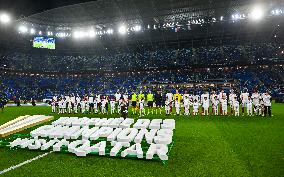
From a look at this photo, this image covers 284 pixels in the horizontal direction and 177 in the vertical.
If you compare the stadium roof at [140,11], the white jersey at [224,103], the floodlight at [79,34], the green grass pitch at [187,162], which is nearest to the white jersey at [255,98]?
the white jersey at [224,103]

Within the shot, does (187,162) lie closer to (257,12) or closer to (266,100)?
(266,100)

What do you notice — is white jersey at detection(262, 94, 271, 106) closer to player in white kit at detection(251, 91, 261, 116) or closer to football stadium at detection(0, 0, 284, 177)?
football stadium at detection(0, 0, 284, 177)

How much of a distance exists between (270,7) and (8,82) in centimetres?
4802

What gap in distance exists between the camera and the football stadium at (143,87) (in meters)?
6.34

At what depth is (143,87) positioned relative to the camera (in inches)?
1763

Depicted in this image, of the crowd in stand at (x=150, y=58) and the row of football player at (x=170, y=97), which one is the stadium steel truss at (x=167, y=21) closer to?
the crowd in stand at (x=150, y=58)

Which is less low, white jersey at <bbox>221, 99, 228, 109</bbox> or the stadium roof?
the stadium roof

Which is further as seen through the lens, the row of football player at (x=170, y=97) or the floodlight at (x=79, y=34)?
the floodlight at (x=79, y=34)

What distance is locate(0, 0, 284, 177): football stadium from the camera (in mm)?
6344

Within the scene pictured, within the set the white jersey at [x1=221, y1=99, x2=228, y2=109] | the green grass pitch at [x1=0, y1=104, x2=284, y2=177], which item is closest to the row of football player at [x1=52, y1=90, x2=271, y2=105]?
the white jersey at [x1=221, y1=99, x2=228, y2=109]

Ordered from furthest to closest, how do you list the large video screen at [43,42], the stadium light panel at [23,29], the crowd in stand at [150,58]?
the crowd in stand at [150,58] → the large video screen at [43,42] → the stadium light panel at [23,29]

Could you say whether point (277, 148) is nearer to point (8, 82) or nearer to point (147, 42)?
point (147, 42)

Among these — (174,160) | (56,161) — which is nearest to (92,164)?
(56,161)

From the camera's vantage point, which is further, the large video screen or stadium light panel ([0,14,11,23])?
the large video screen
